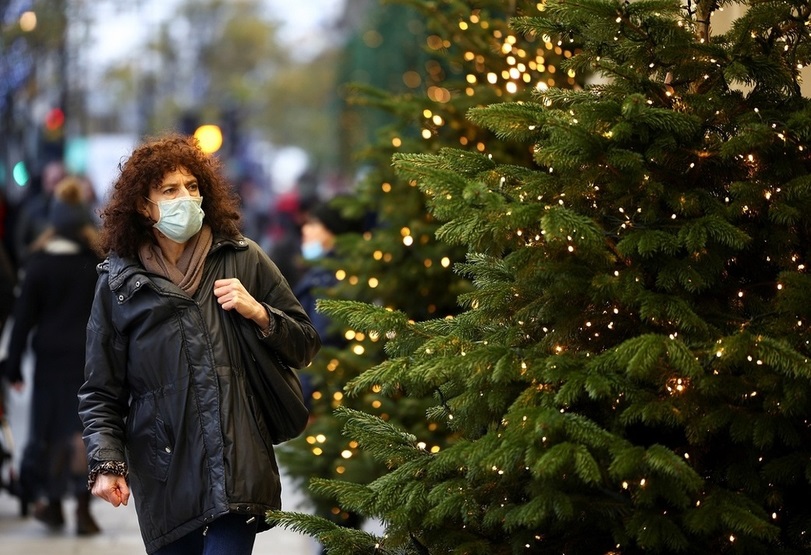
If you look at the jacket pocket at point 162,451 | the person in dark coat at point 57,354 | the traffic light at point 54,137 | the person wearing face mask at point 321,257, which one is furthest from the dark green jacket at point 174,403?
the traffic light at point 54,137

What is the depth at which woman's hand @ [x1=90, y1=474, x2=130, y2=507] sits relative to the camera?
444cm

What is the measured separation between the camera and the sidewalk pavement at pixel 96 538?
29.4 ft

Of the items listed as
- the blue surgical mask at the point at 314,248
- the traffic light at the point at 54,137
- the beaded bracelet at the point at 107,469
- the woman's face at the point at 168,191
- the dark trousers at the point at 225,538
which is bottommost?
the traffic light at the point at 54,137

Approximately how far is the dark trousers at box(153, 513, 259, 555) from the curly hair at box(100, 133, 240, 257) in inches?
37.6

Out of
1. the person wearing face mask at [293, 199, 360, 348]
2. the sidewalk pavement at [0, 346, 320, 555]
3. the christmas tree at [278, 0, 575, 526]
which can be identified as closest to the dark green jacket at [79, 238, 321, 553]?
the christmas tree at [278, 0, 575, 526]

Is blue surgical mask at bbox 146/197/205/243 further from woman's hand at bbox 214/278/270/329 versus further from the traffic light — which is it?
the traffic light

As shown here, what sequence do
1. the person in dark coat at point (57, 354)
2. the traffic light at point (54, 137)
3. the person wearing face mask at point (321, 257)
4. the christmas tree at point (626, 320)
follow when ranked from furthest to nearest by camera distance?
1. the traffic light at point (54, 137)
2. the person in dark coat at point (57, 354)
3. the person wearing face mask at point (321, 257)
4. the christmas tree at point (626, 320)

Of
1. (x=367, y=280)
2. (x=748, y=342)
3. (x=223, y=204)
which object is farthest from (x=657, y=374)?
(x=367, y=280)

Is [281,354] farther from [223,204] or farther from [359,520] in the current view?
[359,520]

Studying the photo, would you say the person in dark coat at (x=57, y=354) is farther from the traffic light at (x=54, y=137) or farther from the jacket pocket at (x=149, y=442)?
the traffic light at (x=54, y=137)

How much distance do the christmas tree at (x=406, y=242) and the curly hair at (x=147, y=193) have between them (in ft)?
7.35

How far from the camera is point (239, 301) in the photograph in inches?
175

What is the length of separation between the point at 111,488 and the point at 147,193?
0.99m

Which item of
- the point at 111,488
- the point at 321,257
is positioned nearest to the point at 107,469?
the point at 111,488
